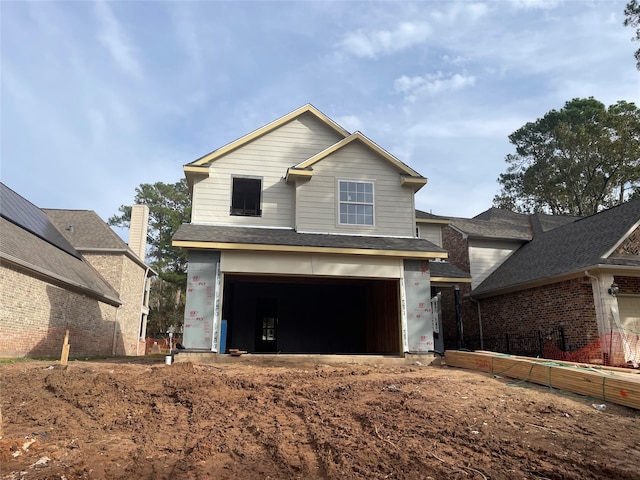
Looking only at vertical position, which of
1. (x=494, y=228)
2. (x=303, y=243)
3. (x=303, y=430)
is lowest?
(x=303, y=430)

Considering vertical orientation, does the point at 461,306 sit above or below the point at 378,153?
below

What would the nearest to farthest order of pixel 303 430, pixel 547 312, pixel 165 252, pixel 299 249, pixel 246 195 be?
1. pixel 303 430
2. pixel 299 249
3. pixel 547 312
4. pixel 246 195
5. pixel 165 252

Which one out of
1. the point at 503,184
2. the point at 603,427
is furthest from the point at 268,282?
the point at 503,184

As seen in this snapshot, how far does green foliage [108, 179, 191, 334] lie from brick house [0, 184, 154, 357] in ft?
39.4

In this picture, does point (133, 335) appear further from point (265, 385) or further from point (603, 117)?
point (603, 117)

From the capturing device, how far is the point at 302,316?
718 inches

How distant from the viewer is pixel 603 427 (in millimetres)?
5773

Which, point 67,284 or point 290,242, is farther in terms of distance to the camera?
point 67,284

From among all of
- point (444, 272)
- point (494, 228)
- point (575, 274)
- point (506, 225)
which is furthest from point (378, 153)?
point (506, 225)

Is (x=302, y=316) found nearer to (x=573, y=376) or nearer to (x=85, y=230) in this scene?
(x=573, y=376)

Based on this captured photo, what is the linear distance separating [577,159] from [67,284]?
1275 inches

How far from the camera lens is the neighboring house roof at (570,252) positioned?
46.1 feet

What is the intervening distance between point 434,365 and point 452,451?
8.09 m

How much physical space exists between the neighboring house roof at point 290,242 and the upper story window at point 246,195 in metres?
1.33
